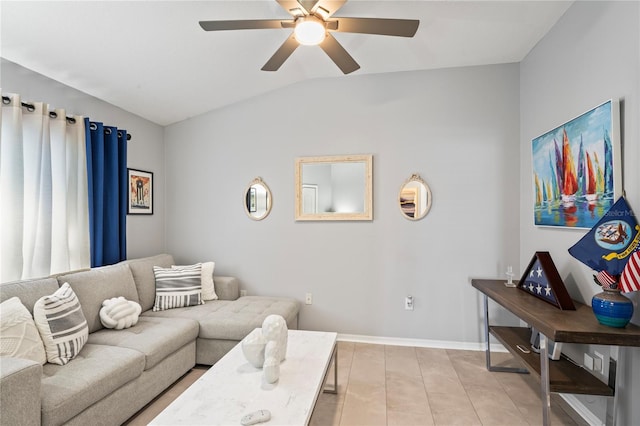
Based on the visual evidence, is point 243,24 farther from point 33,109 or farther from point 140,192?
point 140,192

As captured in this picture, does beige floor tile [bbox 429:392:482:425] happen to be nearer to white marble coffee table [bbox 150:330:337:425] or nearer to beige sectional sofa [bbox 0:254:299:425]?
white marble coffee table [bbox 150:330:337:425]

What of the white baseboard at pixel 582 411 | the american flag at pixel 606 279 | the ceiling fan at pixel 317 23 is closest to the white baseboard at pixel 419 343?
the white baseboard at pixel 582 411

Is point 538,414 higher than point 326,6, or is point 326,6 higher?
point 326,6

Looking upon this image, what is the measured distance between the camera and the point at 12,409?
4.52 ft

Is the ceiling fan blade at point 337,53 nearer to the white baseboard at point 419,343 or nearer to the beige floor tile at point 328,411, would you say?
the beige floor tile at point 328,411

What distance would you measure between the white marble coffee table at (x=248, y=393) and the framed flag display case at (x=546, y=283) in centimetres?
150

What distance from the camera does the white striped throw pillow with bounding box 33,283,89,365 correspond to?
191 cm

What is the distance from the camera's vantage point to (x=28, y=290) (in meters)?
2.06

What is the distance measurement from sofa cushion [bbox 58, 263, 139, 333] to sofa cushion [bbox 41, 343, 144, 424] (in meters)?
0.32

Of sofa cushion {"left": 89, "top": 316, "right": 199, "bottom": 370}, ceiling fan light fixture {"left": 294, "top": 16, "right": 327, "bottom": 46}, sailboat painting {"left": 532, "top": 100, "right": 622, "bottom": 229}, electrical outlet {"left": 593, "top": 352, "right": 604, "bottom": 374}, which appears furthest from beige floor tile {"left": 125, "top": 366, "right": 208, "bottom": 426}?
sailboat painting {"left": 532, "top": 100, "right": 622, "bottom": 229}

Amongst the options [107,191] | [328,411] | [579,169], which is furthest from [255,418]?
[107,191]

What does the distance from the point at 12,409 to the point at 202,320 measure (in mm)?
1440

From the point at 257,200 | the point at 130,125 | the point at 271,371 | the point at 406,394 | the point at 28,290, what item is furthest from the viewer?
the point at 257,200

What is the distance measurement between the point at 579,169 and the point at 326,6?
1.96m
